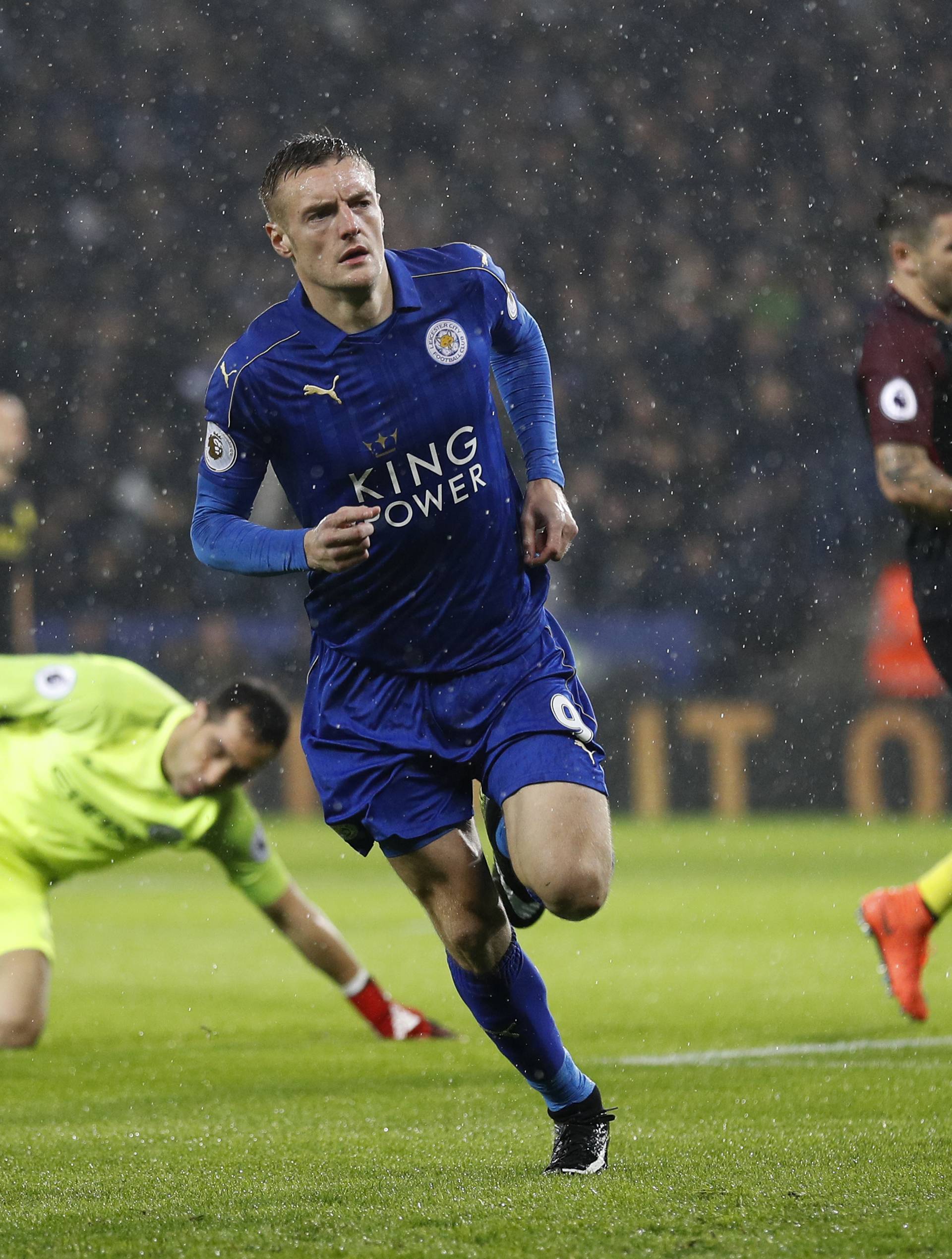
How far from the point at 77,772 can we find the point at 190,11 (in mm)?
12546

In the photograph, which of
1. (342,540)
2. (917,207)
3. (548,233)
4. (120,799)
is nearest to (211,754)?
(120,799)

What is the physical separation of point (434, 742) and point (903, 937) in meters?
2.08

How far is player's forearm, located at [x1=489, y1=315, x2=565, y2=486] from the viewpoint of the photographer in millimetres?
3465

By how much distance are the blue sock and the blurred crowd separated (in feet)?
32.2

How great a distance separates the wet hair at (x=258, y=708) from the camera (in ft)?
15.6

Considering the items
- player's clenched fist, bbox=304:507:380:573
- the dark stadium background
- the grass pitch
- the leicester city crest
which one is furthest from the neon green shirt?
the dark stadium background

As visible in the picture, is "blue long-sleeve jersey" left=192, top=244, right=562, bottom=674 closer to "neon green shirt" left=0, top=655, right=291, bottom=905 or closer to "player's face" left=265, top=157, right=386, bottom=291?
"player's face" left=265, top=157, right=386, bottom=291

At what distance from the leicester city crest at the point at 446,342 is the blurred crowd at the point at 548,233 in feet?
31.7

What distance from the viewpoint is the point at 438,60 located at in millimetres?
16125

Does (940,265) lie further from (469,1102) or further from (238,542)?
(469,1102)

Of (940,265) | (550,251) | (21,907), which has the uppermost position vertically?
(550,251)

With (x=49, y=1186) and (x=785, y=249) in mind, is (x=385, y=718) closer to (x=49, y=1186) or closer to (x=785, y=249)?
(x=49, y=1186)

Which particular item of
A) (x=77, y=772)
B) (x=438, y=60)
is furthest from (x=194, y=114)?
(x=77, y=772)

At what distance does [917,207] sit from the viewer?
444 centimetres
